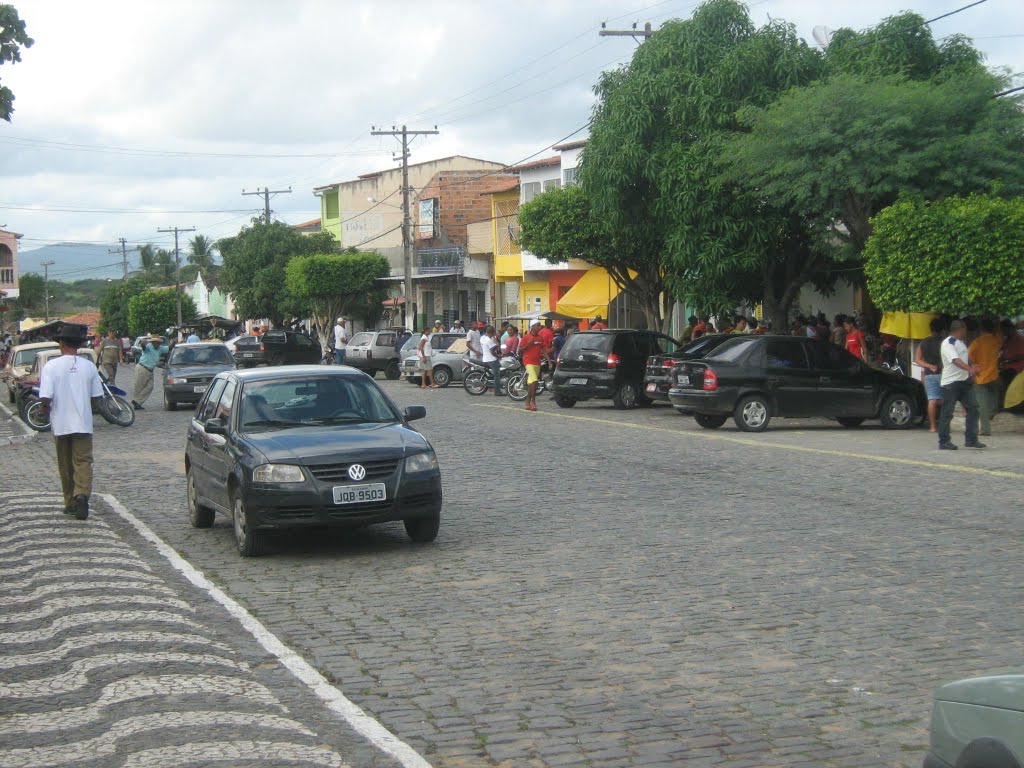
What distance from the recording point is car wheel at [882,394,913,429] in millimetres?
22906

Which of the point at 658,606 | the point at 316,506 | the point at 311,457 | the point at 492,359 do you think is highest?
the point at 311,457

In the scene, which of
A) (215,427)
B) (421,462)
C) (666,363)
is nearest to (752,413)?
(666,363)

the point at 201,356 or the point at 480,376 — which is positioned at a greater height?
the point at 201,356

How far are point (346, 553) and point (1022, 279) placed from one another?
1412 cm

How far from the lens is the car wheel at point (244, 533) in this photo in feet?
34.7

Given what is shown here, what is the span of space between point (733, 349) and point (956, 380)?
16.5ft

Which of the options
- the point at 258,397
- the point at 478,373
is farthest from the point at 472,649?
the point at 478,373

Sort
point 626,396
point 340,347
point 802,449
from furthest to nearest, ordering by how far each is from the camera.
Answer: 1. point 340,347
2. point 626,396
3. point 802,449

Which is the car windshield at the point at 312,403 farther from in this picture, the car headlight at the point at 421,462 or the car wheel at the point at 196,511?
the car wheel at the point at 196,511

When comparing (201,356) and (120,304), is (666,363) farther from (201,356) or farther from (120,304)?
(120,304)

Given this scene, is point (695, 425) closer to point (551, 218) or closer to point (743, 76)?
point (743, 76)

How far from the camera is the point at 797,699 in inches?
254

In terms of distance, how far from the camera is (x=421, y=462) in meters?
10.8

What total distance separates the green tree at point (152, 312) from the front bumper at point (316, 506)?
339 feet
